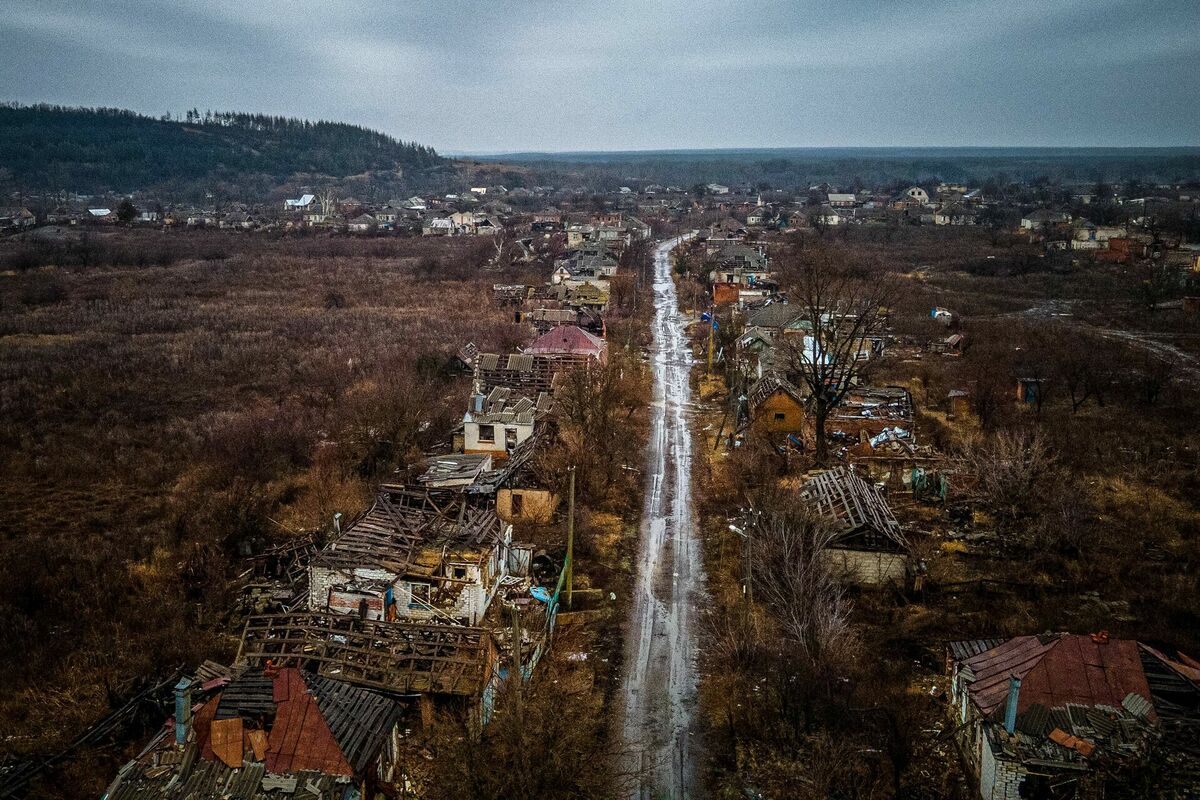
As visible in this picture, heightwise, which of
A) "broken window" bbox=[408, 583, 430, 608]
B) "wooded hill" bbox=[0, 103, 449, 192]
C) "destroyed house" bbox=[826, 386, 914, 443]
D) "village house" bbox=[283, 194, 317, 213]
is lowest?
"destroyed house" bbox=[826, 386, 914, 443]

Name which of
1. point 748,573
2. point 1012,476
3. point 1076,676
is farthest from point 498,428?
point 1076,676

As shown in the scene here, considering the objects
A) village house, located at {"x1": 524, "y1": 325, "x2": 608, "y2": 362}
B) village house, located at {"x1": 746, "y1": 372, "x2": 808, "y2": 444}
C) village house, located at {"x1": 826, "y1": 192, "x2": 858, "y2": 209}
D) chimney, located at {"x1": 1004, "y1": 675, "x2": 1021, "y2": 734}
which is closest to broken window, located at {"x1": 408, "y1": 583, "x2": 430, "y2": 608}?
chimney, located at {"x1": 1004, "y1": 675, "x2": 1021, "y2": 734}

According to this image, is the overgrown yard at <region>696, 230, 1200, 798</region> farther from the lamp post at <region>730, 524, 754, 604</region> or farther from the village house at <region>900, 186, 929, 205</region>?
the village house at <region>900, 186, 929, 205</region>

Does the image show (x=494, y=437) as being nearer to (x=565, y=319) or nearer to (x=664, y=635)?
(x=664, y=635)

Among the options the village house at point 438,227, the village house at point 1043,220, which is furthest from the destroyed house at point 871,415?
the village house at point 438,227

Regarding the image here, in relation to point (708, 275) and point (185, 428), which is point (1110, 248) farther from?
point (185, 428)

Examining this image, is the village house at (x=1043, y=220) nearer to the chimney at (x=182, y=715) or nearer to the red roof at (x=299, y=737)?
the red roof at (x=299, y=737)
